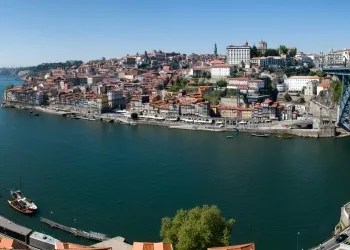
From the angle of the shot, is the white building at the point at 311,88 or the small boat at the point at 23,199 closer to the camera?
the small boat at the point at 23,199

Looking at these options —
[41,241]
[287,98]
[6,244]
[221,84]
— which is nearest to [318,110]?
[287,98]

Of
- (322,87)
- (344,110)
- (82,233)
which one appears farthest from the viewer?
(322,87)

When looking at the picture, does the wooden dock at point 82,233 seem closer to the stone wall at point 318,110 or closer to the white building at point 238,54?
the stone wall at point 318,110

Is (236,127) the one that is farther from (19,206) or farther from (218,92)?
(19,206)

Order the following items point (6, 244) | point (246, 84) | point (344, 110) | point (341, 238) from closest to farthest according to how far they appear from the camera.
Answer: point (6, 244) → point (341, 238) → point (344, 110) → point (246, 84)

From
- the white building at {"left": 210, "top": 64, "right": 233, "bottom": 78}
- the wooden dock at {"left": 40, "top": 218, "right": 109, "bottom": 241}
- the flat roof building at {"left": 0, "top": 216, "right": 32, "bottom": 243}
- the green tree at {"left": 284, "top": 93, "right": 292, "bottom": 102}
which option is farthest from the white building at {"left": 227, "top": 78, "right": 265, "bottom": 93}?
the flat roof building at {"left": 0, "top": 216, "right": 32, "bottom": 243}

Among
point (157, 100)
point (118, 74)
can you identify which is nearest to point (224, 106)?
point (157, 100)

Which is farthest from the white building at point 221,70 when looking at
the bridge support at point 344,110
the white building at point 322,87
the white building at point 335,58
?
the bridge support at point 344,110

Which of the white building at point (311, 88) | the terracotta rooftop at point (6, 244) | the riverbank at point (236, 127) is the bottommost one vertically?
the riverbank at point (236, 127)

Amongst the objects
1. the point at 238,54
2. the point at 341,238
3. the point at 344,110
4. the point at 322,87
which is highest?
the point at 238,54
